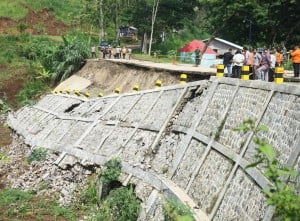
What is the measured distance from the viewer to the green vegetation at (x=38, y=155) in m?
20.5

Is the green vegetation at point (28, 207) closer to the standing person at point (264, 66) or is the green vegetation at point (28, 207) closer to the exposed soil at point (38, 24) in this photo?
the standing person at point (264, 66)

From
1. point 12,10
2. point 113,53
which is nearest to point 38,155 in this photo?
point 113,53

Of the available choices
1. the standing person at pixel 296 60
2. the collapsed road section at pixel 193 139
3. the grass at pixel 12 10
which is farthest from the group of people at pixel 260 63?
the grass at pixel 12 10

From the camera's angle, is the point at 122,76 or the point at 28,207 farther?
the point at 122,76

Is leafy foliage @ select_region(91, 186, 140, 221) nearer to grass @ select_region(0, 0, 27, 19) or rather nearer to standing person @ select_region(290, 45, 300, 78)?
standing person @ select_region(290, 45, 300, 78)

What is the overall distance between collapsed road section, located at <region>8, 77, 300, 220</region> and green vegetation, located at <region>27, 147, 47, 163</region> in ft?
1.59

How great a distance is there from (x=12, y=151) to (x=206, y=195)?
1499cm

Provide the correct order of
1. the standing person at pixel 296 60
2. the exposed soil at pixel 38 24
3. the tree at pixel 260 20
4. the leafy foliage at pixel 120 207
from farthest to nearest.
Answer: the exposed soil at pixel 38 24 < the tree at pixel 260 20 < the standing person at pixel 296 60 < the leafy foliage at pixel 120 207

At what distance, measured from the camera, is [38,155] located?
20.7 metres

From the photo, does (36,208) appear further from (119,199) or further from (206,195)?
(206,195)

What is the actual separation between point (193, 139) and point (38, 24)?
46.1m

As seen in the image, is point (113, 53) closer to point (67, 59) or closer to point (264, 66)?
point (67, 59)

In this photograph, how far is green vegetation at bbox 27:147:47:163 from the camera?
20.5 meters

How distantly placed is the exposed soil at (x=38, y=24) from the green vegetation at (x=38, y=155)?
33239 millimetres
